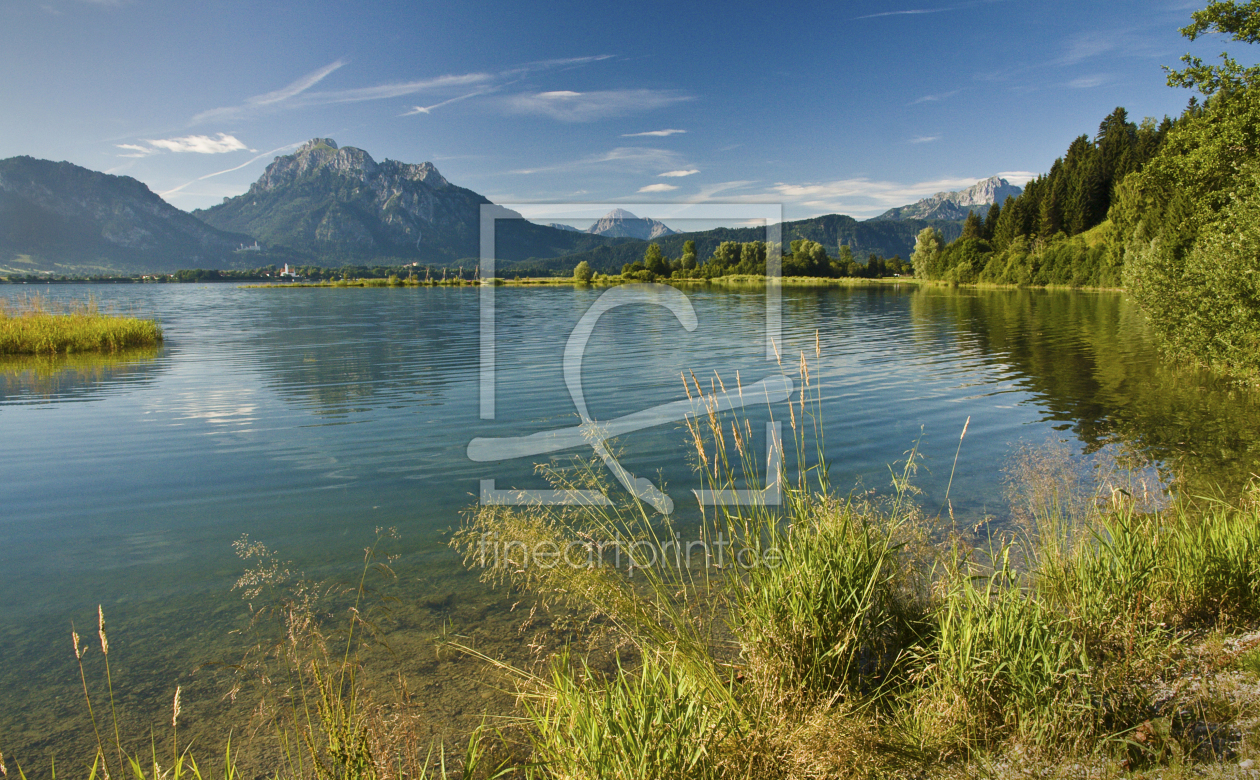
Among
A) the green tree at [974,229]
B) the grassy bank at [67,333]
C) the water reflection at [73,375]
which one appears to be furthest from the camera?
the green tree at [974,229]

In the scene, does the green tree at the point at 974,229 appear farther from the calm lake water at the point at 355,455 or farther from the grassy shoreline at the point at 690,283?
the calm lake water at the point at 355,455

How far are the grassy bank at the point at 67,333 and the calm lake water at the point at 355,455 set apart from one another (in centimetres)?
276

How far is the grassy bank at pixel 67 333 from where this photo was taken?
2525 cm

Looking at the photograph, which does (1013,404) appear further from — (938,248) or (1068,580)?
(938,248)

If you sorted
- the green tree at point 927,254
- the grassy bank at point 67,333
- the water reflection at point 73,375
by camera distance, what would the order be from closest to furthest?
the water reflection at point 73,375, the grassy bank at point 67,333, the green tree at point 927,254

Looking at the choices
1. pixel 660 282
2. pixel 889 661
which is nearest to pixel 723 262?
pixel 660 282

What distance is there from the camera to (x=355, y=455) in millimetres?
11703

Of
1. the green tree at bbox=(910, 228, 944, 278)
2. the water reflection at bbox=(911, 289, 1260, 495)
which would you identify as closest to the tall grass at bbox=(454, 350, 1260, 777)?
the water reflection at bbox=(911, 289, 1260, 495)

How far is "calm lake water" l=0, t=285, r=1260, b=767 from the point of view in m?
5.58

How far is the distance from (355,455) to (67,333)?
2379 centimetres

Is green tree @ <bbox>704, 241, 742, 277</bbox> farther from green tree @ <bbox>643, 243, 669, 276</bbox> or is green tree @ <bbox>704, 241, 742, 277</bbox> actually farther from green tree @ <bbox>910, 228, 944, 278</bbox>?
green tree @ <bbox>910, 228, 944, 278</bbox>

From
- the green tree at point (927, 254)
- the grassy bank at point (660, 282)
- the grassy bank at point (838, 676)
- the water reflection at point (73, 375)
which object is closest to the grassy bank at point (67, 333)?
the water reflection at point (73, 375)

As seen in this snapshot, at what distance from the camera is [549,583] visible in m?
5.85

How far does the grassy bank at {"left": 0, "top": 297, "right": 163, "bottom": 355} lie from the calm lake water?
2.76 meters
